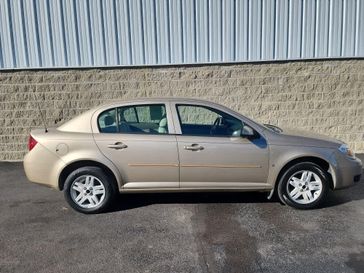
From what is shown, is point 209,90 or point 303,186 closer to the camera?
point 303,186

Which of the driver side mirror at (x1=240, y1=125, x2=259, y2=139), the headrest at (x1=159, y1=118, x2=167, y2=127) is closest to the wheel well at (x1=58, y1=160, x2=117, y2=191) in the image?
the headrest at (x1=159, y1=118, x2=167, y2=127)

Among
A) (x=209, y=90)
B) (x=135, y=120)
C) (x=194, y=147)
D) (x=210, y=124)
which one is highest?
(x=209, y=90)

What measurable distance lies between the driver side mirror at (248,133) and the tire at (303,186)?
2.21ft

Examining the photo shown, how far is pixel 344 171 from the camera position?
4.93m

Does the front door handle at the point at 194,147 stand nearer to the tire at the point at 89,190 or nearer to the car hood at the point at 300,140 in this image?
the car hood at the point at 300,140

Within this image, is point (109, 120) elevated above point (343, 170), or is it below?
above

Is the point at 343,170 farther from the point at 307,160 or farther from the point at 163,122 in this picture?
the point at 163,122

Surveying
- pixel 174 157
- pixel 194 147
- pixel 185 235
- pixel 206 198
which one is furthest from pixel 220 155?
pixel 185 235

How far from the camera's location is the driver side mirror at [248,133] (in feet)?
15.7

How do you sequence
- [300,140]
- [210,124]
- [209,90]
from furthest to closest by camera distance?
1. [209,90]
2. [210,124]
3. [300,140]

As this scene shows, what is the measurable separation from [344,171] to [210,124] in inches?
76.1

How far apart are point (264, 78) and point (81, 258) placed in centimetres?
586

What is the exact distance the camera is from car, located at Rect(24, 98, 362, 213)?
4.80 meters

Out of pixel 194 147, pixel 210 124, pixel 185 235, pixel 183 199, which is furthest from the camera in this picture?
pixel 183 199
